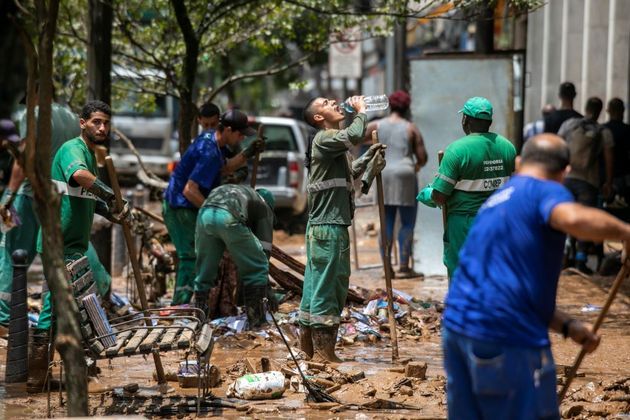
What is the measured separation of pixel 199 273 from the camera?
32.3 feet

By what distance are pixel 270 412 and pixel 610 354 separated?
301 cm

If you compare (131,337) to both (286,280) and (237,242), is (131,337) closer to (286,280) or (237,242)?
(237,242)

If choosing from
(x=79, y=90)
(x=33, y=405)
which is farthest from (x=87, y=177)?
(x=79, y=90)

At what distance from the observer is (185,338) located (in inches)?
289

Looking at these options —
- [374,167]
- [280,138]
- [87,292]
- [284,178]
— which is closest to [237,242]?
[374,167]

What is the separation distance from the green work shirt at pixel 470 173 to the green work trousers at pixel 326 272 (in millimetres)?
788

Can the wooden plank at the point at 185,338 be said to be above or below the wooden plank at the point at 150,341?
above

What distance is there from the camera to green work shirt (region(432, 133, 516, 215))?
8.16m

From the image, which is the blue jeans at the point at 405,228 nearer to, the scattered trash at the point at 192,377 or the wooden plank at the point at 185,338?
the scattered trash at the point at 192,377

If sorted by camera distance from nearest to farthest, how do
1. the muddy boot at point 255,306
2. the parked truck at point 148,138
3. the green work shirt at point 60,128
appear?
the muddy boot at point 255,306 → the green work shirt at point 60,128 → the parked truck at point 148,138

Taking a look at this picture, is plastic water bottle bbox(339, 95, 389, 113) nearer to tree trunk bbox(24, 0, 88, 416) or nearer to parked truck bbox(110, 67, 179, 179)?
tree trunk bbox(24, 0, 88, 416)

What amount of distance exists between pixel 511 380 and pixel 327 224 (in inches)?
149

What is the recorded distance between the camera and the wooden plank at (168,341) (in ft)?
23.6

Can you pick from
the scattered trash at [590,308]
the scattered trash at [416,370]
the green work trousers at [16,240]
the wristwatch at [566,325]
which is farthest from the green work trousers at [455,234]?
the green work trousers at [16,240]
